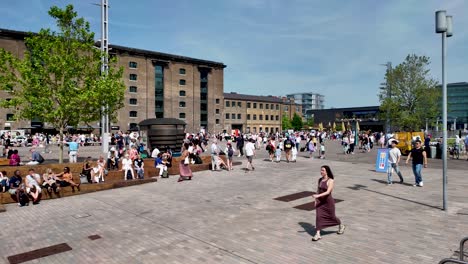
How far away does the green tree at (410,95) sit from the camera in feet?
129

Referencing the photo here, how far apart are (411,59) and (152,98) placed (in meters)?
47.5

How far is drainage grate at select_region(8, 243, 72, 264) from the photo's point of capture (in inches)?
262

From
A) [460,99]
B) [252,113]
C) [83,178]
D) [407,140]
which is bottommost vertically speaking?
[83,178]

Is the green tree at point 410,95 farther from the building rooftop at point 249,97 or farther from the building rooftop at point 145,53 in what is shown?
the building rooftop at point 249,97

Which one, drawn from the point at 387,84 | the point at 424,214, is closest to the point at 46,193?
the point at 424,214

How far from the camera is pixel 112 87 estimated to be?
742 inches

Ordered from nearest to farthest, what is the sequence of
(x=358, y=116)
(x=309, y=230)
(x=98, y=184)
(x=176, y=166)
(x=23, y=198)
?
(x=309, y=230) < (x=23, y=198) < (x=98, y=184) < (x=176, y=166) < (x=358, y=116)

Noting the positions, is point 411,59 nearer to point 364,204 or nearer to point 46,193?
point 364,204

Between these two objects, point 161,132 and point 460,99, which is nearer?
point 161,132

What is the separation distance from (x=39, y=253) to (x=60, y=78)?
46.0 feet

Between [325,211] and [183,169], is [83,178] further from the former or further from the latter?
[325,211]

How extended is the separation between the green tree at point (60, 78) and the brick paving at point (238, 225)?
7134mm

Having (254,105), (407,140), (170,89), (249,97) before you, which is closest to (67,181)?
(407,140)

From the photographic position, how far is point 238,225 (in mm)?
8391
